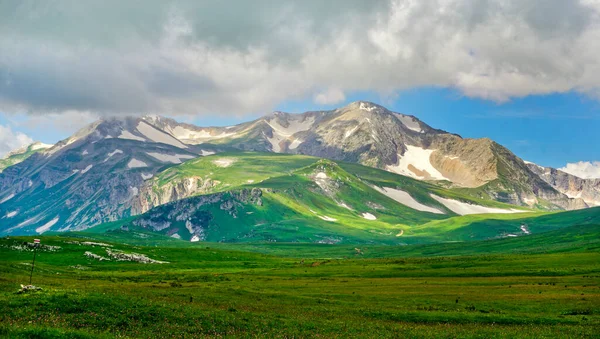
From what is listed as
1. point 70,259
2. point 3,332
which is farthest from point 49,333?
point 70,259

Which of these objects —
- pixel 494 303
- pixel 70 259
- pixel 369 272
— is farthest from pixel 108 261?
pixel 494 303

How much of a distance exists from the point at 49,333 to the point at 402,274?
109850 mm

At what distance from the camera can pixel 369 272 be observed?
453ft

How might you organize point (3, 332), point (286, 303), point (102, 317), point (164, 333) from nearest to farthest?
point (3, 332) < point (164, 333) < point (102, 317) < point (286, 303)

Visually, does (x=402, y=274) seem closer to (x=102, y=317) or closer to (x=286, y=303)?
(x=286, y=303)

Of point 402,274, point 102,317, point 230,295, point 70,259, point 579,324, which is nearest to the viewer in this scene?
point 102,317

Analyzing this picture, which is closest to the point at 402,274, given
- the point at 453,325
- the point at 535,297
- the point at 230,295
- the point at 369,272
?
the point at 369,272

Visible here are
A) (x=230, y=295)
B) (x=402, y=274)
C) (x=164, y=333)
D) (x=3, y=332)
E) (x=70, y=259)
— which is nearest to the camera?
(x=3, y=332)

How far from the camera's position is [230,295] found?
76250 millimetres

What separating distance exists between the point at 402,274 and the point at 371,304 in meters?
62.1

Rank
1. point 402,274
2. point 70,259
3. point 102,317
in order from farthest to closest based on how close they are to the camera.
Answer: point 70,259 → point 402,274 → point 102,317

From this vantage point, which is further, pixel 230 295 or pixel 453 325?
pixel 230 295

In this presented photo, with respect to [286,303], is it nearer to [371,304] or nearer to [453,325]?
[371,304]

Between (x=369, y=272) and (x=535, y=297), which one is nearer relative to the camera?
(x=535, y=297)
